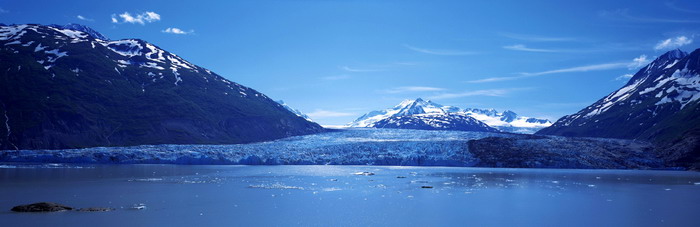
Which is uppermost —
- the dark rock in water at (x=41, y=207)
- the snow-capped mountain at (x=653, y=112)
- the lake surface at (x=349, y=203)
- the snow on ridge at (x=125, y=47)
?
Answer: the snow on ridge at (x=125, y=47)

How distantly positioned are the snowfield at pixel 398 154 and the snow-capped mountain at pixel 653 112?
48564 millimetres

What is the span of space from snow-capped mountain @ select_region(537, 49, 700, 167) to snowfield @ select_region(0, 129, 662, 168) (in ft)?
159

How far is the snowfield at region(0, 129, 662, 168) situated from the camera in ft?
259

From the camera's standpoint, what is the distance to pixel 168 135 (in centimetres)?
12538

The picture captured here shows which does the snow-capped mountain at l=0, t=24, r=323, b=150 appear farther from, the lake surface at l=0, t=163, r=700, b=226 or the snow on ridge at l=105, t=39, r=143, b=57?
the lake surface at l=0, t=163, r=700, b=226

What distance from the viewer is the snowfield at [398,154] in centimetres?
7894

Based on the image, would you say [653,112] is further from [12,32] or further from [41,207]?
[12,32]

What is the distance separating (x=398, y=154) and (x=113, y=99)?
85614 millimetres

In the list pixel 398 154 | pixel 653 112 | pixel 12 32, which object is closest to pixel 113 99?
pixel 12 32

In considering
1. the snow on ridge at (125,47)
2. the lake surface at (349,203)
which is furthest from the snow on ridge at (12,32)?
the lake surface at (349,203)

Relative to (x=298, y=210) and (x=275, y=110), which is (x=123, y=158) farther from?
(x=275, y=110)

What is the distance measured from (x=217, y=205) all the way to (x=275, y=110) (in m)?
147

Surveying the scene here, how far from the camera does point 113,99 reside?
448ft

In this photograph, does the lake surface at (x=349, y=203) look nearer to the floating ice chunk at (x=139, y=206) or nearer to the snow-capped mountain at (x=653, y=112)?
the floating ice chunk at (x=139, y=206)
